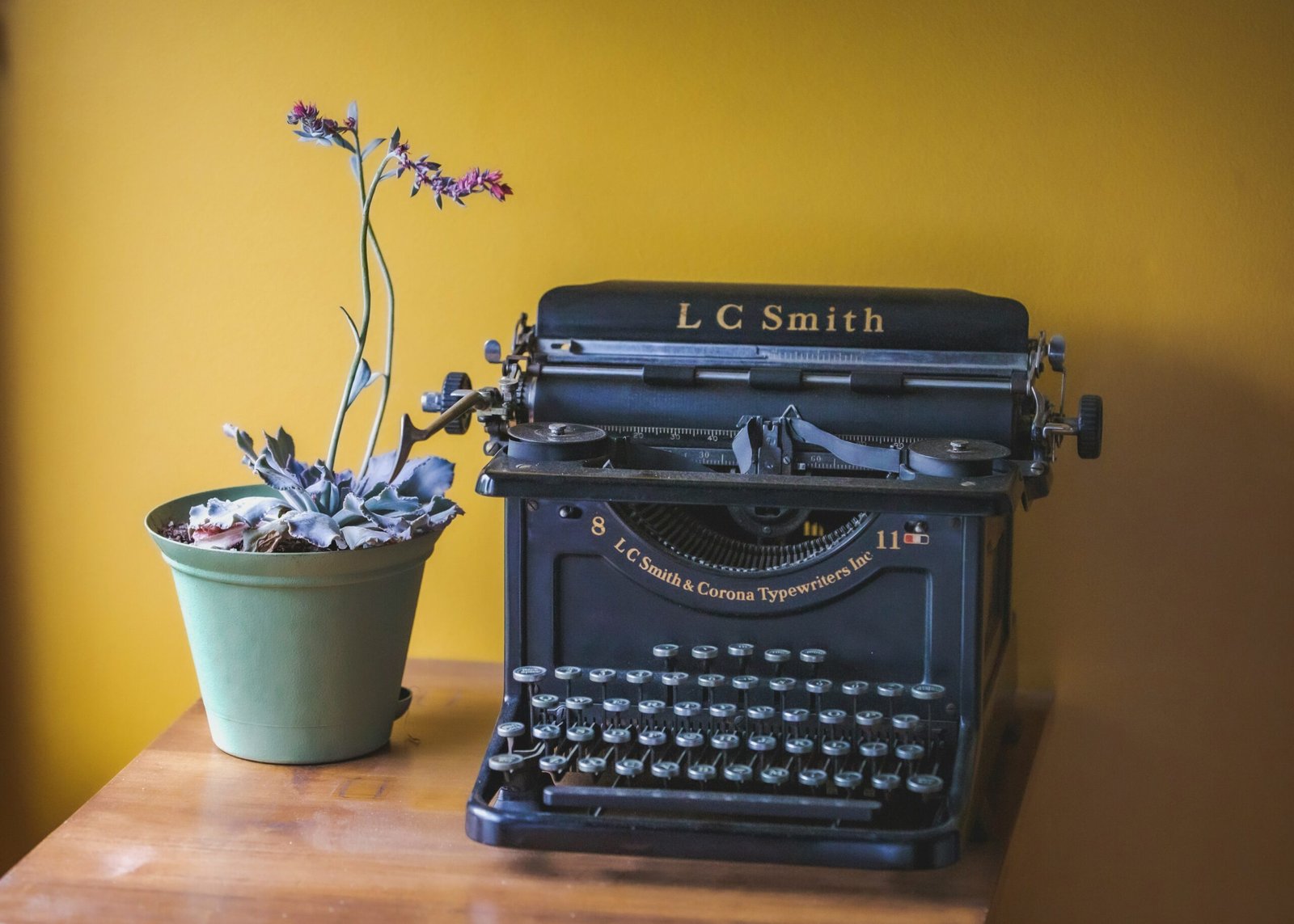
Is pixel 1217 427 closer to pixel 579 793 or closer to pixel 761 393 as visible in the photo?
pixel 761 393

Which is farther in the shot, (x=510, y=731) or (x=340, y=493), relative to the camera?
(x=340, y=493)

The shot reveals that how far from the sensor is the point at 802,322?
6.36 ft

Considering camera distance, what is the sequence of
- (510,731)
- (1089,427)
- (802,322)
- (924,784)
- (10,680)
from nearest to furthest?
(924,784) < (510,731) < (1089,427) < (802,322) < (10,680)

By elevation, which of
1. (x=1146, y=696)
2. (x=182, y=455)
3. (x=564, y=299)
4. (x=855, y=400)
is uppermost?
(x=564, y=299)

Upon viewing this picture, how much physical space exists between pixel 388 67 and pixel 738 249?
0.62 metres

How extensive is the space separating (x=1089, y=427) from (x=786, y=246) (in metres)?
0.63

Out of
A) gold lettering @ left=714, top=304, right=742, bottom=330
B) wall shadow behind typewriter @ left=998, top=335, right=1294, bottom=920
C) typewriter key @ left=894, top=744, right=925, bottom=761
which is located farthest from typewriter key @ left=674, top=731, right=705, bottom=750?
wall shadow behind typewriter @ left=998, top=335, right=1294, bottom=920

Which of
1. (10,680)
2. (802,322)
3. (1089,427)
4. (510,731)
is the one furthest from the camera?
(10,680)

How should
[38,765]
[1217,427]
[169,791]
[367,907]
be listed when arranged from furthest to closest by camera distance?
[38,765], [1217,427], [169,791], [367,907]

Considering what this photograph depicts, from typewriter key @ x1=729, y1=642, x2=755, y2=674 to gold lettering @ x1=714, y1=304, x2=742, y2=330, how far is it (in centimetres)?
48

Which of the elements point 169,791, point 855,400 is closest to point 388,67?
point 855,400

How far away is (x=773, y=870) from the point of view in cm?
156

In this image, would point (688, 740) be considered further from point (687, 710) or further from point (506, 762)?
point (506, 762)

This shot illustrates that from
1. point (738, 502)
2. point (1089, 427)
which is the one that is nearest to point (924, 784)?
point (738, 502)
